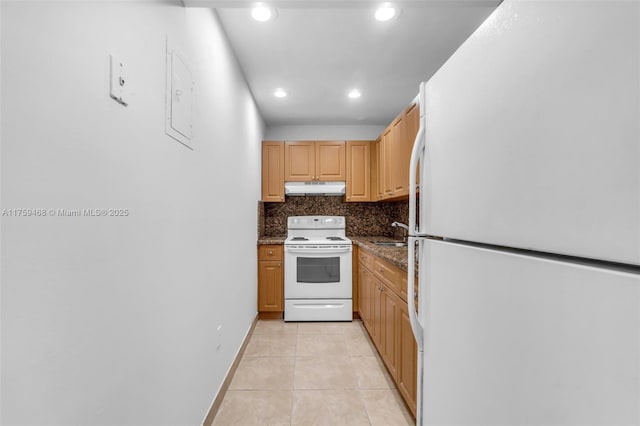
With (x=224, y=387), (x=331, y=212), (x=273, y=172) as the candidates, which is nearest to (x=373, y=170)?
(x=331, y=212)

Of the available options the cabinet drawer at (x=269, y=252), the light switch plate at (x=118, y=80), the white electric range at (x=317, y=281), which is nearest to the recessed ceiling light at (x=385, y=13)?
the light switch plate at (x=118, y=80)

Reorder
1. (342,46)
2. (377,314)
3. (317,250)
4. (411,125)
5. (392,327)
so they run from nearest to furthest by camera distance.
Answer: (392,327), (342,46), (411,125), (377,314), (317,250)

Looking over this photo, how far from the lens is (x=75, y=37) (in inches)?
27.4

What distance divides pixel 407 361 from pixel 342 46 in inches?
88.7

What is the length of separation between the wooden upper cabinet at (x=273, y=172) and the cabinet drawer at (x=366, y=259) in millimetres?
1301

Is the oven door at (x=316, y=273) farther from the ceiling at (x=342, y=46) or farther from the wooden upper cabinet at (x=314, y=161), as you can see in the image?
the ceiling at (x=342, y=46)

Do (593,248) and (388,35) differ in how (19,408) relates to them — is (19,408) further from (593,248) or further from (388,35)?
(388,35)

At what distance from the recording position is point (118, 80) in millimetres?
848

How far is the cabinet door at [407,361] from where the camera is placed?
5.26ft

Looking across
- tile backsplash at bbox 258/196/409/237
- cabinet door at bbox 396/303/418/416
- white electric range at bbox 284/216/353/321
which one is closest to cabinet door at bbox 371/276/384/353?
cabinet door at bbox 396/303/418/416

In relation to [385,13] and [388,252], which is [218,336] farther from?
[385,13]

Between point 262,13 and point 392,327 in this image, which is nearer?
point 262,13

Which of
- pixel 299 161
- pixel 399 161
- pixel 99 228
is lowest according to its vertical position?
pixel 99 228

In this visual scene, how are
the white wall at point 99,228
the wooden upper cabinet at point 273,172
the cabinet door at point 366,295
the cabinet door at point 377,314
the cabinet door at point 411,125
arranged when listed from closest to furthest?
the white wall at point 99,228, the cabinet door at point 411,125, the cabinet door at point 377,314, the cabinet door at point 366,295, the wooden upper cabinet at point 273,172
